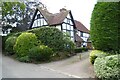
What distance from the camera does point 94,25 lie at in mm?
16141

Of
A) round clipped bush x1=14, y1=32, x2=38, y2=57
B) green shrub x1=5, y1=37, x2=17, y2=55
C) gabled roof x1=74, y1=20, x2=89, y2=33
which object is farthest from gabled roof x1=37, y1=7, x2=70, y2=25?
round clipped bush x1=14, y1=32, x2=38, y2=57

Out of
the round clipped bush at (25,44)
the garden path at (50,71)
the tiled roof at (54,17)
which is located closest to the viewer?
the garden path at (50,71)

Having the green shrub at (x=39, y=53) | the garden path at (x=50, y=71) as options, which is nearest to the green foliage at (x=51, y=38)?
the green shrub at (x=39, y=53)

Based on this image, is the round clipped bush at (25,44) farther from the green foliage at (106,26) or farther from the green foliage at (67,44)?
the green foliage at (106,26)

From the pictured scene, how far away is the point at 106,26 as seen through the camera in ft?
49.8

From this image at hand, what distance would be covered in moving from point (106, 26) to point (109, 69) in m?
4.15

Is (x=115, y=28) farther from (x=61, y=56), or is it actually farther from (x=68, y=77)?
(x=61, y=56)

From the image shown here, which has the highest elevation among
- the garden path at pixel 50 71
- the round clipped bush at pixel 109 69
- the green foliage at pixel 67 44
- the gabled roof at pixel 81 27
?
the gabled roof at pixel 81 27

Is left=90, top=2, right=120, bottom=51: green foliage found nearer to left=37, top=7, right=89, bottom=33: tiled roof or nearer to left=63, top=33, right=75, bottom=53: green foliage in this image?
left=63, top=33, right=75, bottom=53: green foliage

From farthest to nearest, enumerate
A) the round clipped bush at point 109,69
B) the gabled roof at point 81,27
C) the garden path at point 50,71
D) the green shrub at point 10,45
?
the gabled roof at point 81,27, the green shrub at point 10,45, the garden path at point 50,71, the round clipped bush at point 109,69

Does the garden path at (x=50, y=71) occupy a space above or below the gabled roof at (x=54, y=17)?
below

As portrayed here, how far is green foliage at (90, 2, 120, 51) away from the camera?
14.7 metres

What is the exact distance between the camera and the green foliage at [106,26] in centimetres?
1474

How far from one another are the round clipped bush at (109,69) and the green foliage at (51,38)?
1198 centimetres
